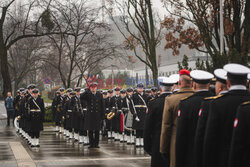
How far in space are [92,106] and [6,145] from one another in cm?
374

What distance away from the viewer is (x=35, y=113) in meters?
16.2

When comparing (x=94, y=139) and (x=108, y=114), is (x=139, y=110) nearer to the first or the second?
(x=94, y=139)

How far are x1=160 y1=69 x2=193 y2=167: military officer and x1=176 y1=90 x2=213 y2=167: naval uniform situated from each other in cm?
61

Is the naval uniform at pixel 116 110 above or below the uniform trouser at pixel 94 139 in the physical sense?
above

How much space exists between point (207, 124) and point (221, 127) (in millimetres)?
161

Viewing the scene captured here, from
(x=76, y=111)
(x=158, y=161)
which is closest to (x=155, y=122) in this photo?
(x=158, y=161)

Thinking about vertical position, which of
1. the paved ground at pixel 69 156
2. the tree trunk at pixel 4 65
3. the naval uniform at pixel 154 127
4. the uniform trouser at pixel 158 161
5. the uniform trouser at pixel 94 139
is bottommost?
the paved ground at pixel 69 156

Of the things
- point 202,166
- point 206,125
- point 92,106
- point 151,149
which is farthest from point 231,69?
point 92,106

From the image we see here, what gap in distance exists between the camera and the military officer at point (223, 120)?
4.86 m

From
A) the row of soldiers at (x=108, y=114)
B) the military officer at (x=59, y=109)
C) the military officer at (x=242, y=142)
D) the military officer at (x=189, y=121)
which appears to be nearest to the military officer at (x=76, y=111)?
the row of soldiers at (x=108, y=114)

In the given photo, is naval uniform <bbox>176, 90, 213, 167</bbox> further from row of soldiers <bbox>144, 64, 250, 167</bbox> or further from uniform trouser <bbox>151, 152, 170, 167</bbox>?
uniform trouser <bbox>151, 152, 170, 167</bbox>

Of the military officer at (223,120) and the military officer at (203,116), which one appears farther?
the military officer at (203,116)

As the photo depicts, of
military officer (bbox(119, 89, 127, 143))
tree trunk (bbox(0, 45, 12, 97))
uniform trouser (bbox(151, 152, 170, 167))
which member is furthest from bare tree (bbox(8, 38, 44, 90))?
uniform trouser (bbox(151, 152, 170, 167))

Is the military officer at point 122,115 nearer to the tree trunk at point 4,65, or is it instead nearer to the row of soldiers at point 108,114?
the row of soldiers at point 108,114
